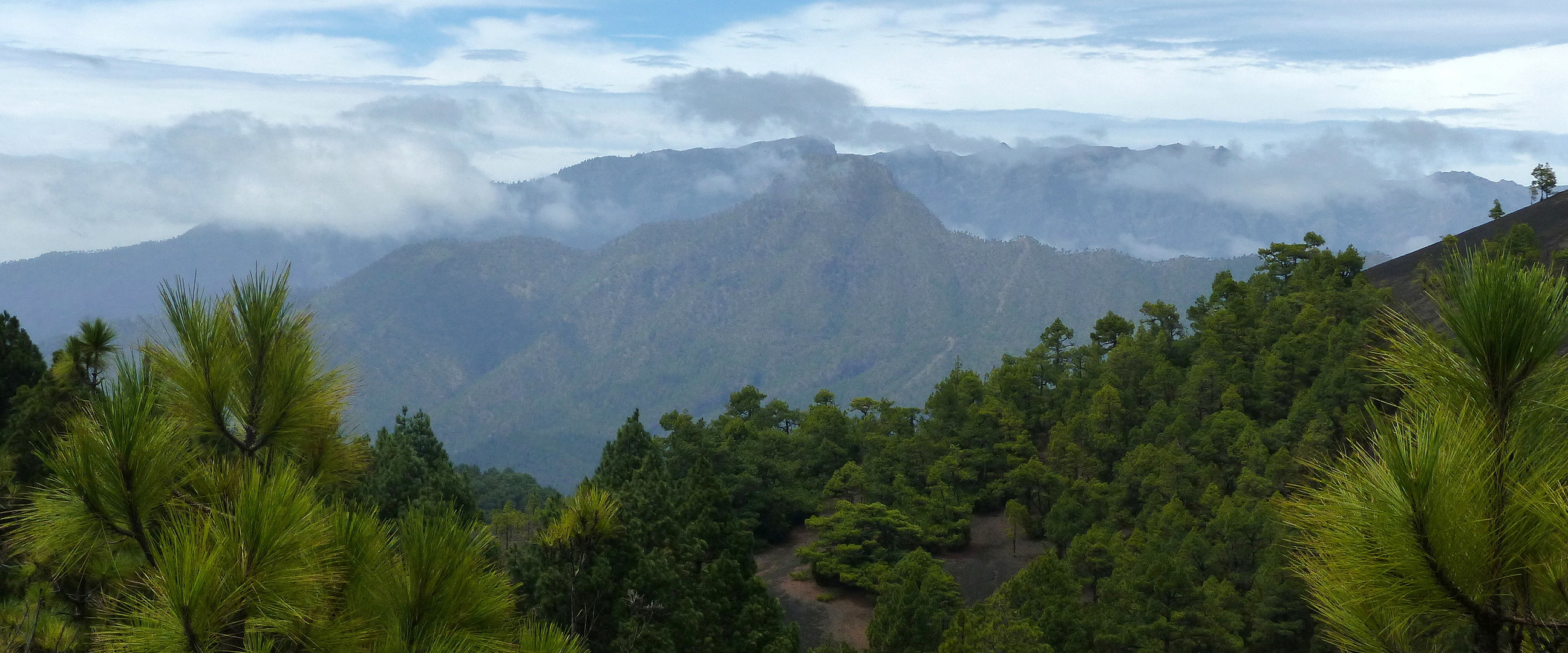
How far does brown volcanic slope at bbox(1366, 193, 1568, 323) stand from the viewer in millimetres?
35750

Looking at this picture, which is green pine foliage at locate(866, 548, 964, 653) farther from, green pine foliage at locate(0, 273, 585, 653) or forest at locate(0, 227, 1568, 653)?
green pine foliage at locate(0, 273, 585, 653)

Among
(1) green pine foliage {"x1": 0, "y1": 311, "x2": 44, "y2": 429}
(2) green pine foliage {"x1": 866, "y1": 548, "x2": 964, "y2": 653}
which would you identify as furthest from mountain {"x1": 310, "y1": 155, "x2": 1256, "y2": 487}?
(1) green pine foliage {"x1": 0, "y1": 311, "x2": 44, "y2": 429}

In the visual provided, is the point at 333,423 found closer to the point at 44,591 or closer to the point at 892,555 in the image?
the point at 44,591

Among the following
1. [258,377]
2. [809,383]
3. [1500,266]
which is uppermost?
[1500,266]

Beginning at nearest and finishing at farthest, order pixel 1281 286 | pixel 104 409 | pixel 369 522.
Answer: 1. pixel 104 409
2. pixel 369 522
3. pixel 1281 286

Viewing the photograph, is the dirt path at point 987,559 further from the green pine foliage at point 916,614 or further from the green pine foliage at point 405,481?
the green pine foliage at point 405,481

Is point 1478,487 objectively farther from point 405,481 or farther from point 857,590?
point 857,590

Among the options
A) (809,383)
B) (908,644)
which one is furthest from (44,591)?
(809,383)

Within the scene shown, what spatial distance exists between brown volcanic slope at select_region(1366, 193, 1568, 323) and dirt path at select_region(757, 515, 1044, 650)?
14965mm

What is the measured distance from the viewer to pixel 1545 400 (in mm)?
3250

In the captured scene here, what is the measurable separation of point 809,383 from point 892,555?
13370cm

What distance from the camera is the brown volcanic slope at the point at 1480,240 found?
35.8 m

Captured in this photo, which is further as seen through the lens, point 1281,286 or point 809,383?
point 809,383

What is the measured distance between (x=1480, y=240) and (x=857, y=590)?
29.8 metres
